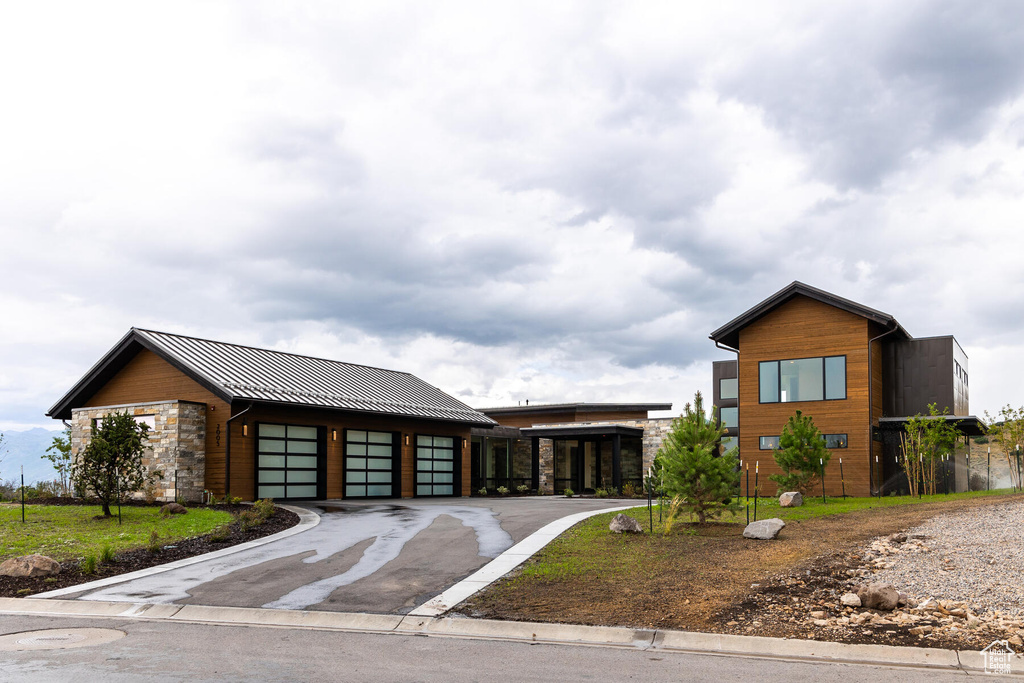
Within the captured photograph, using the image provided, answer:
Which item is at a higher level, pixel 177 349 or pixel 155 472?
pixel 177 349

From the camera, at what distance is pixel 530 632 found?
886 centimetres

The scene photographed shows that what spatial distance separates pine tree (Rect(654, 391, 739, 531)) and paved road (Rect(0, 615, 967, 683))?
731cm

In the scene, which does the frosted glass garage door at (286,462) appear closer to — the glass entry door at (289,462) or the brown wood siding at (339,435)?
the glass entry door at (289,462)

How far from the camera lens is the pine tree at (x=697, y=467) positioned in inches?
598

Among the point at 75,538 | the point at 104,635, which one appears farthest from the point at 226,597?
the point at 75,538

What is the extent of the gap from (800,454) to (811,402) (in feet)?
14.6

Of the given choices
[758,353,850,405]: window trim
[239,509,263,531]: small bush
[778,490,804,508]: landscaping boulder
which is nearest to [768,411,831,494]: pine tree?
[778,490,804,508]: landscaping boulder

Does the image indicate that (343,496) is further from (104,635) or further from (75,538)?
Answer: (104,635)

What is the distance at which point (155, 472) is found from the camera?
70.5 feet

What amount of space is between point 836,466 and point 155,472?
69.5 ft

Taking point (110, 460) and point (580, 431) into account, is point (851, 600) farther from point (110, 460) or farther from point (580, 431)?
point (580, 431)

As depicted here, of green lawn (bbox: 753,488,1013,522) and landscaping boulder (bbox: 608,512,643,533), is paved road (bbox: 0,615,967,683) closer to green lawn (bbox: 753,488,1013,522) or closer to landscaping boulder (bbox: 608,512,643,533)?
landscaping boulder (bbox: 608,512,643,533)

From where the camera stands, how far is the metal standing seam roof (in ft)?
78.6

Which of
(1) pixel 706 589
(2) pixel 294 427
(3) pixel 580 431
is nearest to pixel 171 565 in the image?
(1) pixel 706 589
